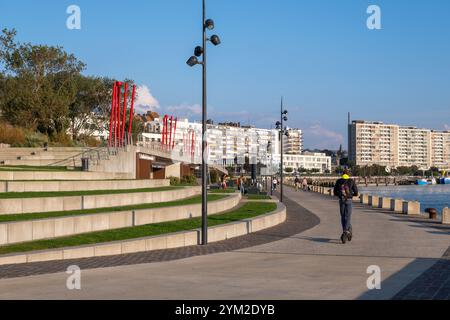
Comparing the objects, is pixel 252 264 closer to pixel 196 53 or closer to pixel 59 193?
pixel 196 53

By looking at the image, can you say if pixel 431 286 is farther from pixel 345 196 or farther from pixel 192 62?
pixel 192 62

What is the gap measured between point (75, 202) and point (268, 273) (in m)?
8.50

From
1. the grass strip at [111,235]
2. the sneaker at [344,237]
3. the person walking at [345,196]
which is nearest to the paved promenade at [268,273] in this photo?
the sneaker at [344,237]

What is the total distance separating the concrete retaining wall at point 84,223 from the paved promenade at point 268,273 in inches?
72.3

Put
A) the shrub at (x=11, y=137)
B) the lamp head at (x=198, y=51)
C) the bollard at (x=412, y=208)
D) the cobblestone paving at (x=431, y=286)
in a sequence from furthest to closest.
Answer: the shrub at (x=11, y=137)
the bollard at (x=412, y=208)
the lamp head at (x=198, y=51)
the cobblestone paving at (x=431, y=286)

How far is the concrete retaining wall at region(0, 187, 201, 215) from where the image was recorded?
16375mm

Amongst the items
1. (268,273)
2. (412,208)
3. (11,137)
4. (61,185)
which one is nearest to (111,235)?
(268,273)

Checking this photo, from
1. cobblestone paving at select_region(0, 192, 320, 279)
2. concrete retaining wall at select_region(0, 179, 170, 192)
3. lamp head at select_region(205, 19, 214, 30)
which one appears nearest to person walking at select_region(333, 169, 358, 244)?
cobblestone paving at select_region(0, 192, 320, 279)

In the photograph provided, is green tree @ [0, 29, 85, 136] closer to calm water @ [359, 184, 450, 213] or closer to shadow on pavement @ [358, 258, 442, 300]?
calm water @ [359, 184, 450, 213]

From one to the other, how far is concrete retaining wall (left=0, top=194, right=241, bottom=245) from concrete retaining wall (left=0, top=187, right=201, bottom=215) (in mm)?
1745

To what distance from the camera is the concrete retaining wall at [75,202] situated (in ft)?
53.7

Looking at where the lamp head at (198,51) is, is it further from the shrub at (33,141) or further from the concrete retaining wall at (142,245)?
the shrub at (33,141)

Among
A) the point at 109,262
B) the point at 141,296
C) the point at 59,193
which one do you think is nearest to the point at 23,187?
the point at 59,193

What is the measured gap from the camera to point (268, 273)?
11.4 metres
